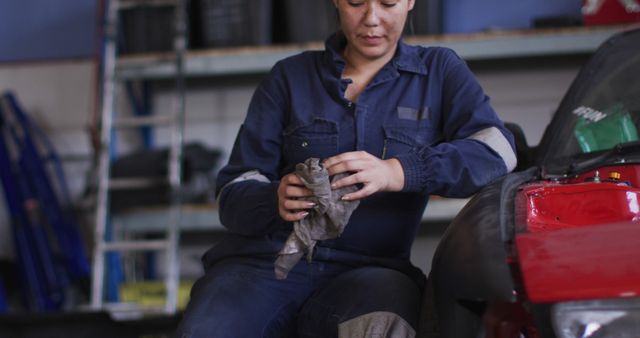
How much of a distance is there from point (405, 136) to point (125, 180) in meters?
3.44

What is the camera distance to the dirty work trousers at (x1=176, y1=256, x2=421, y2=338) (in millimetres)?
1512

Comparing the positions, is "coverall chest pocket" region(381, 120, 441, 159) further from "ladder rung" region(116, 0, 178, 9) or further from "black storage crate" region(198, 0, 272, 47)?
"ladder rung" region(116, 0, 178, 9)

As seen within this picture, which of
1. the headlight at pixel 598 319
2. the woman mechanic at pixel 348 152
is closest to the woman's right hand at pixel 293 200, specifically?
the woman mechanic at pixel 348 152

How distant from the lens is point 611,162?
1.80m

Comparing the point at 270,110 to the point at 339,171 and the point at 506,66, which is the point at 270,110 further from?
the point at 506,66

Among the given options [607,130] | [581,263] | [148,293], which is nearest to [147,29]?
[148,293]

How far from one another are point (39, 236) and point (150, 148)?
92 centimetres

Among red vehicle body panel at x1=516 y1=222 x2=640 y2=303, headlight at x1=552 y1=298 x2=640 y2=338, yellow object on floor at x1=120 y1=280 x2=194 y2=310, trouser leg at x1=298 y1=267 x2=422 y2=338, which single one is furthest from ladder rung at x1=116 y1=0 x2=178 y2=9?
headlight at x1=552 y1=298 x2=640 y2=338

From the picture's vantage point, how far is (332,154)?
1767mm

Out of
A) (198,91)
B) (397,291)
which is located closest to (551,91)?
(198,91)

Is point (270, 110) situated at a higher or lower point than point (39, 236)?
higher

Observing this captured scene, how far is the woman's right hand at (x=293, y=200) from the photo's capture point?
152 centimetres

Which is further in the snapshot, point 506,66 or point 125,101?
point 125,101

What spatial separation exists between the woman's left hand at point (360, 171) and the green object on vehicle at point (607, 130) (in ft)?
2.56
